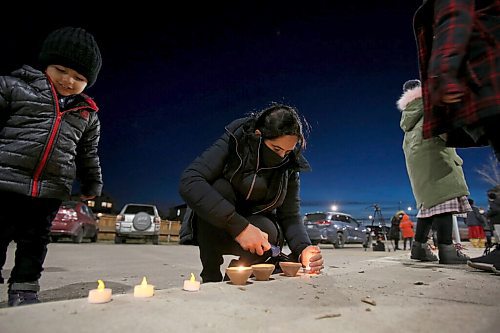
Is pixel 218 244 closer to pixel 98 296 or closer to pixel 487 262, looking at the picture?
pixel 98 296

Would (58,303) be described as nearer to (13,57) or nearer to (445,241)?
(445,241)

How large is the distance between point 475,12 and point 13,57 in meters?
23.0

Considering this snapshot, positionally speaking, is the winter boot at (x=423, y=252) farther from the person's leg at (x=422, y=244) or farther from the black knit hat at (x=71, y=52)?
the black knit hat at (x=71, y=52)

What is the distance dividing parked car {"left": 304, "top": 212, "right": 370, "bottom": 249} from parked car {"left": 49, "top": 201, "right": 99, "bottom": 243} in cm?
759

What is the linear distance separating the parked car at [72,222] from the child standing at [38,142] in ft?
25.9

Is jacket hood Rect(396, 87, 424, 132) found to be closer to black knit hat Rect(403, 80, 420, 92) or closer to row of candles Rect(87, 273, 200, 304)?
black knit hat Rect(403, 80, 420, 92)

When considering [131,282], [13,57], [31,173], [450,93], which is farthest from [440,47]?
[13,57]

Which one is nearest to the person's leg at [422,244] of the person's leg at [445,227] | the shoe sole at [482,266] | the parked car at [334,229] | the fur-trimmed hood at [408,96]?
the person's leg at [445,227]

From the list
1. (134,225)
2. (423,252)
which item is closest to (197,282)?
(423,252)

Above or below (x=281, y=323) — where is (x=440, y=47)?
above

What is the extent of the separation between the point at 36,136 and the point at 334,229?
38.4 feet

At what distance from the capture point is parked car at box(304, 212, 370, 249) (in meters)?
12.2

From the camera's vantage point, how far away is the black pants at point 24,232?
1.93m

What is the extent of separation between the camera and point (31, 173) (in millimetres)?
1985
